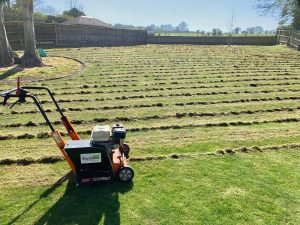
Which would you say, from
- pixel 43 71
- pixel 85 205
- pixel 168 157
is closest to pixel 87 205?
pixel 85 205

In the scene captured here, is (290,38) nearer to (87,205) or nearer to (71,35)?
(71,35)

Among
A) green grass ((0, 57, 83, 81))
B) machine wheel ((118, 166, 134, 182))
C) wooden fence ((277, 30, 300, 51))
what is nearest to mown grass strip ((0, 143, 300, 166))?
machine wheel ((118, 166, 134, 182))

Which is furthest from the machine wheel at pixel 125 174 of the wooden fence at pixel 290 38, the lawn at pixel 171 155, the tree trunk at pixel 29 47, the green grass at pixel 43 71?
the wooden fence at pixel 290 38

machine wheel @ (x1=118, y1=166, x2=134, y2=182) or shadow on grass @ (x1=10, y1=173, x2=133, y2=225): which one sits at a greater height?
machine wheel @ (x1=118, y1=166, x2=134, y2=182)

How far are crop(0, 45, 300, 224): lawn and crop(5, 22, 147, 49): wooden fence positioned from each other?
16.2 metres

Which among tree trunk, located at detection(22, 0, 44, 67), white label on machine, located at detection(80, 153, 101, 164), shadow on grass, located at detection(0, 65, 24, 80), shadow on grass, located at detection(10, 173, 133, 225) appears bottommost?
shadow on grass, located at detection(10, 173, 133, 225)

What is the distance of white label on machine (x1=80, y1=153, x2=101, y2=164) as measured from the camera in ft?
17.6

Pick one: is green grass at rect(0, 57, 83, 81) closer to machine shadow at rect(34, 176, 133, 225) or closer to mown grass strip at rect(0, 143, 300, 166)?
mown grass strip at rect(0, 143, 300, 166)

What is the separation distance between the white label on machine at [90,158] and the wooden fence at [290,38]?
27162 millimetres

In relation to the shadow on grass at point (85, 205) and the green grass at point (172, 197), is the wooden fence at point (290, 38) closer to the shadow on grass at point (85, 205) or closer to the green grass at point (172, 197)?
the green grass at point (172, 197)

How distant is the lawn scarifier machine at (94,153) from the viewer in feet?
17.4

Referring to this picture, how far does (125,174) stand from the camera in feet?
18.6

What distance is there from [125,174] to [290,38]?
101ft

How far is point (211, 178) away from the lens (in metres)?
5.88
